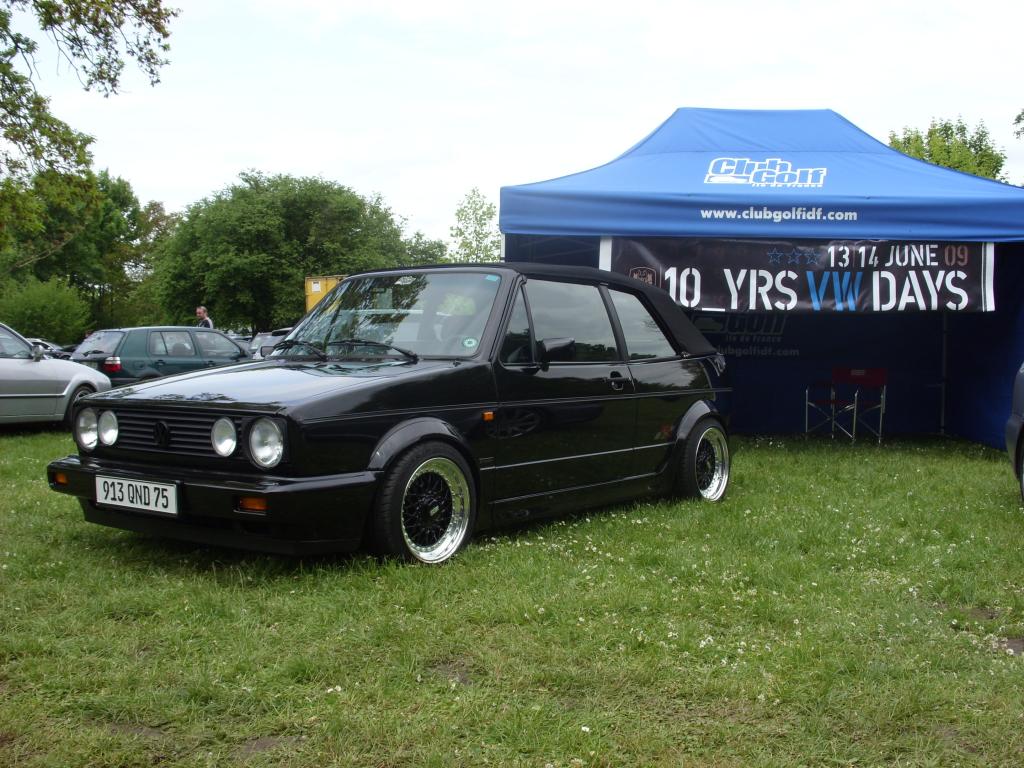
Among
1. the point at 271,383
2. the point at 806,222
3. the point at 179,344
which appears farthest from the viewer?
the point at 179,344

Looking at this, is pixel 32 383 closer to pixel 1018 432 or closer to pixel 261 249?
pixel 1018 432

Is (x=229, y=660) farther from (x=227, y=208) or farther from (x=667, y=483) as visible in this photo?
(x=227, y=208)

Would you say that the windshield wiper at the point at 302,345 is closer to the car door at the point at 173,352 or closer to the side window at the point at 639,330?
the side window at the point at 639,330

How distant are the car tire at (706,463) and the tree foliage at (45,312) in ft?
152

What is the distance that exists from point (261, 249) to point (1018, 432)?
4835cm

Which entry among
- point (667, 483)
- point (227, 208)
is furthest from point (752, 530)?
point (227, 208)

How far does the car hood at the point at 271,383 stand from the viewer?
4281 mm

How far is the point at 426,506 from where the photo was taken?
4.63 m

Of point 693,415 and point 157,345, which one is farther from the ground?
point 157,345

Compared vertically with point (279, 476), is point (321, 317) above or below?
above

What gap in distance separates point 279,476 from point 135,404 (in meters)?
0.97

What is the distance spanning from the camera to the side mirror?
520cm

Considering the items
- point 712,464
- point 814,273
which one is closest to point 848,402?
point 814,273

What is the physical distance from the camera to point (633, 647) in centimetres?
353
